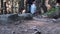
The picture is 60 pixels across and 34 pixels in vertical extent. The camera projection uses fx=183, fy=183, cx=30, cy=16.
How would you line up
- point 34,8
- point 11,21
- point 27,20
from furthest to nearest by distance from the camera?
1. point 34,8
2. point 27,20
3. point 11,21

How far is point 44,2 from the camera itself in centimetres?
1188

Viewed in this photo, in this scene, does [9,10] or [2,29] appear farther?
[9,10]

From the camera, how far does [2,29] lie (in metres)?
5.69

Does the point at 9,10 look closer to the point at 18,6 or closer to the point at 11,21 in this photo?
the point at 18,6

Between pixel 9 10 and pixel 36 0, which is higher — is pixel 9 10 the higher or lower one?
the lower one

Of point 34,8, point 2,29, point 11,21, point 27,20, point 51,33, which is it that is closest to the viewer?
point 51,33

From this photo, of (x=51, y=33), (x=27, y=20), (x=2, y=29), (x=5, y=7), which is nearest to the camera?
(x=51, y=33)

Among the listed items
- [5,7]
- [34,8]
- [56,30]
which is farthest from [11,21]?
[5,7]

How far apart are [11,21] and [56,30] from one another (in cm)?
189

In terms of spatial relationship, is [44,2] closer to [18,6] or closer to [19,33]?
[18,6]

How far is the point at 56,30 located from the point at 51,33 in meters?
0.27

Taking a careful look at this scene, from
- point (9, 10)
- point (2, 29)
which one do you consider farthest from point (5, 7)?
point (2, 29)

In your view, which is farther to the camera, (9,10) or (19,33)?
(9,10)

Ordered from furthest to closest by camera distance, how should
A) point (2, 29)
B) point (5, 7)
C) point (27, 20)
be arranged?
point (5, 7), point (27, 20), point (2, 29)
